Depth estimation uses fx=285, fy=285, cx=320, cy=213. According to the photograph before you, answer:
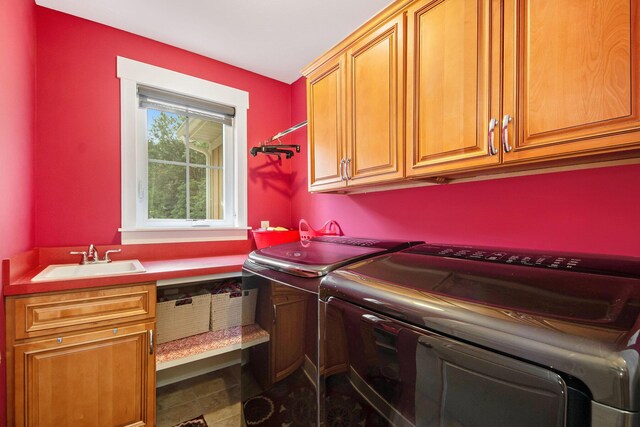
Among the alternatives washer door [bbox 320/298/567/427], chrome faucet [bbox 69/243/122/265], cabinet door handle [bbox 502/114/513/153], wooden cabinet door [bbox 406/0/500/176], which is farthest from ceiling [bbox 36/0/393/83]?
washer door [bbox 320/298/567/427]

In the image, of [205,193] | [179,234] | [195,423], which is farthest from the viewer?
[205,193]

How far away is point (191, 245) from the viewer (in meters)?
2.21

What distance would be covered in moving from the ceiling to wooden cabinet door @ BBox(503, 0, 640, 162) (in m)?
1.06

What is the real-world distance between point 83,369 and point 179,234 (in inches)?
39.1

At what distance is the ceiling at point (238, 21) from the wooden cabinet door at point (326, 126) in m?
0.37

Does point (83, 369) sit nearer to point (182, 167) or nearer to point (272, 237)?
point (272, 237)

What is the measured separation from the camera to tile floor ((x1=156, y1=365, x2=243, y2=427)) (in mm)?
1736

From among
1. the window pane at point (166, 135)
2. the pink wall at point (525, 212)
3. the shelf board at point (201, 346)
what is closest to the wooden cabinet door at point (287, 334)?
the shelf board at point (201, 346)

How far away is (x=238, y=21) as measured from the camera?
1.86 m

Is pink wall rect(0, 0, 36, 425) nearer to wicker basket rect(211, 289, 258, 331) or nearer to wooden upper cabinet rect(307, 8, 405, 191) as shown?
wicker basket rect(211, 289, 258, 331)

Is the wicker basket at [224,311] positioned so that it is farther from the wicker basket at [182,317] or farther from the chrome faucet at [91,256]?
the chrome faucet at [91,256]

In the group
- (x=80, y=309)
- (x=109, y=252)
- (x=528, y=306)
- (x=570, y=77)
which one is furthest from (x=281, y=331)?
(x=109, y=252)

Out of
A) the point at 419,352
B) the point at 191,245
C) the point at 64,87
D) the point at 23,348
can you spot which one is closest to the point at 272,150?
the point at 191,245

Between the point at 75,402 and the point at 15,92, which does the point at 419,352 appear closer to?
the point at 75,402
